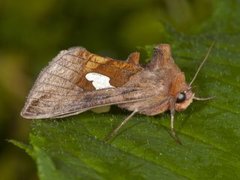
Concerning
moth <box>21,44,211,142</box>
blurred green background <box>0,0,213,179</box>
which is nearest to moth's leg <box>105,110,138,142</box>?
moth <box>21,44,211,142</box>

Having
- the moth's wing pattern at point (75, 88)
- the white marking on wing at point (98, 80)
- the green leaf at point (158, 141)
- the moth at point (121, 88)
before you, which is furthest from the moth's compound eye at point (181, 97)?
the white marking on wing at point (98, 80)

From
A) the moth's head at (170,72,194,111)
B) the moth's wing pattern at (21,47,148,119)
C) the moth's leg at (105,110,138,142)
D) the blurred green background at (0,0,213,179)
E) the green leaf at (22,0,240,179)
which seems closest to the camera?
the green leaf at (22,0,240,179)

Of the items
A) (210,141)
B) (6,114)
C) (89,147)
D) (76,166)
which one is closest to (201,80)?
(210,141)

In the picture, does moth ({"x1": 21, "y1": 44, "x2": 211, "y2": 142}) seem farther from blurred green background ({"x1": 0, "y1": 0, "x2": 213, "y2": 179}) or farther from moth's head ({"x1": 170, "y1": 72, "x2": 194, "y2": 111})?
blurred green background ({"x1": 0, "y1": 0, "x2": 213, "y2": 179})

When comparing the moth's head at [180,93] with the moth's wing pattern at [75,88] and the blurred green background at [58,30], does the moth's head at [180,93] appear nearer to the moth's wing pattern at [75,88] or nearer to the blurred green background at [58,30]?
the moth's wing pattern at [75,88]

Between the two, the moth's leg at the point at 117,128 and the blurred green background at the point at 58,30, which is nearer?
the moth's leg at the point at 117,128

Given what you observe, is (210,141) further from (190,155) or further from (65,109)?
(65,109)
